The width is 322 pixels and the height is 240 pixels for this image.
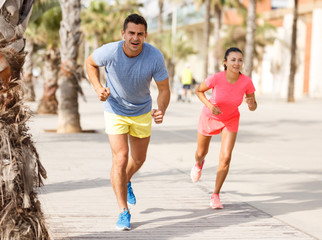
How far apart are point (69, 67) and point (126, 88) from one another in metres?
8.63

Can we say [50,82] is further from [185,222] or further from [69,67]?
[185,222]

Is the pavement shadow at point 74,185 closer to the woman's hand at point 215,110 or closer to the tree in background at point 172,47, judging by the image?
the woman's hand at point 215,110

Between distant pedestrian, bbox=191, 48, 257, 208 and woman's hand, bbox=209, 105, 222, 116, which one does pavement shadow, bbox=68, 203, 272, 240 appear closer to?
distant pedestrian, bbox=191, 48, 257, 208

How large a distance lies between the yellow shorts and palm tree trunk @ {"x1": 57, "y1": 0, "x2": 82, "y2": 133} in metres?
8.37

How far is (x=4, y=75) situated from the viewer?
159 inches

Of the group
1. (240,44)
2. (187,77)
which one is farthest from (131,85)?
(240,44)

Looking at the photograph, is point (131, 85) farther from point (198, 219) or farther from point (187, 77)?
point (187, 77)

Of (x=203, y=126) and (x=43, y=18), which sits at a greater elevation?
(x=43, y=18)

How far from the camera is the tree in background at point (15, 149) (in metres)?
3.95

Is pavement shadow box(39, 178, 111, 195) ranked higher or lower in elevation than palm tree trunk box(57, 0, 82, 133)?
lower

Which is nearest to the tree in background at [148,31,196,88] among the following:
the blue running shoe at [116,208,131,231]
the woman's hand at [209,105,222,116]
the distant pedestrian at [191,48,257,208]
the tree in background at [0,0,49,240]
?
the distant pedestrian at [191,48,257,208]

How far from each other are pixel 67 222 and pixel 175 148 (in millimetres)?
6308

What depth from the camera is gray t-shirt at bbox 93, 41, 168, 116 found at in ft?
17.6

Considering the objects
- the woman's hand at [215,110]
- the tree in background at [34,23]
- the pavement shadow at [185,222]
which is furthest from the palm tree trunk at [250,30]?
the pavement shadow at [185,222]
